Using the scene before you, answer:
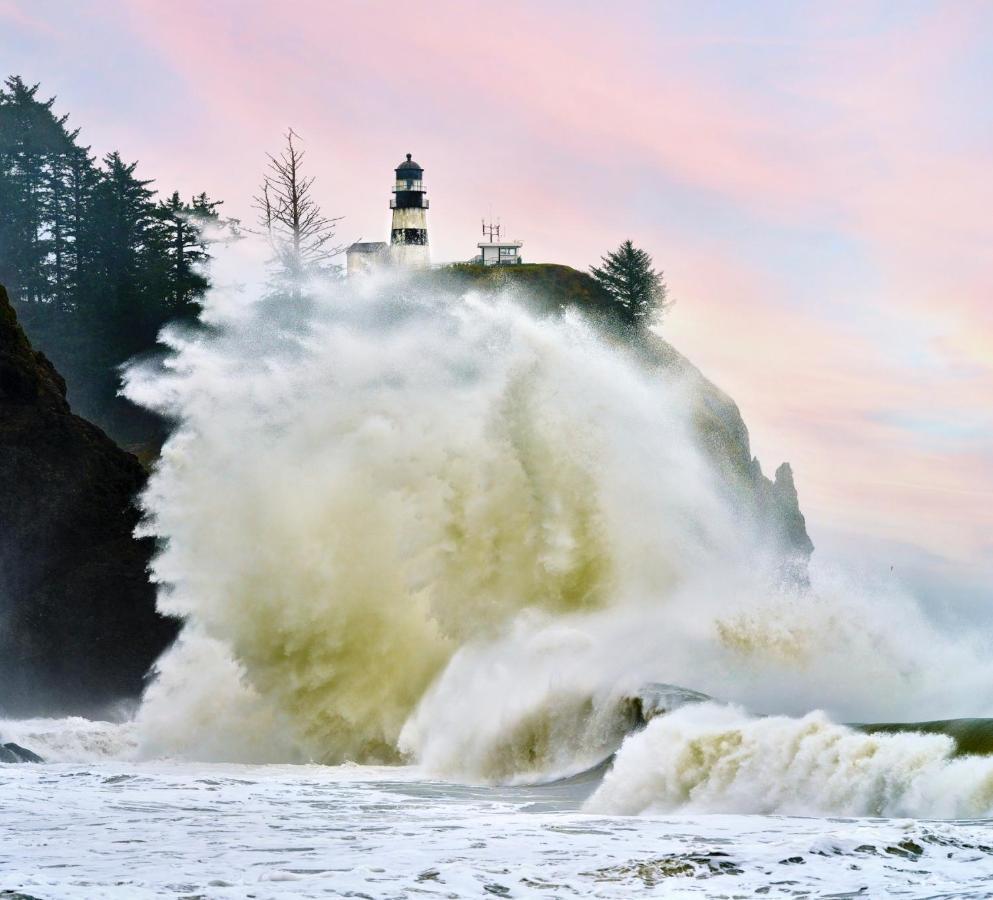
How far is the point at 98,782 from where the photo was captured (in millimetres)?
22281

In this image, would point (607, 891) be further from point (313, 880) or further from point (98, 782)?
point (98, 782)

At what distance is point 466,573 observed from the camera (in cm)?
2734

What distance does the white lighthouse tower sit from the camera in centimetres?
7306

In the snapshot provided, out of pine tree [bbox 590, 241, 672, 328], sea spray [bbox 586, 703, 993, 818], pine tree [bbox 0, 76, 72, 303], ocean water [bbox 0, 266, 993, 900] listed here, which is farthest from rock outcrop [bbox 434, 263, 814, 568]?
sea spray [bbox 586, 703, 993, 818]

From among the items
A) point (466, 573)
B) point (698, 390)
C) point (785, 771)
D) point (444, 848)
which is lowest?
point (444, 848)

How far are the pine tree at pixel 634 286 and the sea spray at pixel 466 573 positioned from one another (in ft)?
113

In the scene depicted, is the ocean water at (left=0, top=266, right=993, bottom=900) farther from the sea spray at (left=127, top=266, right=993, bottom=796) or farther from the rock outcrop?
the rock outcrop

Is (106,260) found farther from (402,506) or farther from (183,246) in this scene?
(402,506)

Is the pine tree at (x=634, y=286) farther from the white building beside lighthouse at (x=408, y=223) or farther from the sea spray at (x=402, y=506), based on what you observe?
the sea spray at (x=402, y=506)

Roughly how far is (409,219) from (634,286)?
1148cm

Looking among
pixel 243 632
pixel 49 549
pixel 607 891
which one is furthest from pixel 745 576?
pixel 49 549

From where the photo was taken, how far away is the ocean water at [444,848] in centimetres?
1354

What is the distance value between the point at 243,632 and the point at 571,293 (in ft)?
139

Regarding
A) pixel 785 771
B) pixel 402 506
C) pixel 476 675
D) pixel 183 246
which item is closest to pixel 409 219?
pixel 183 246
